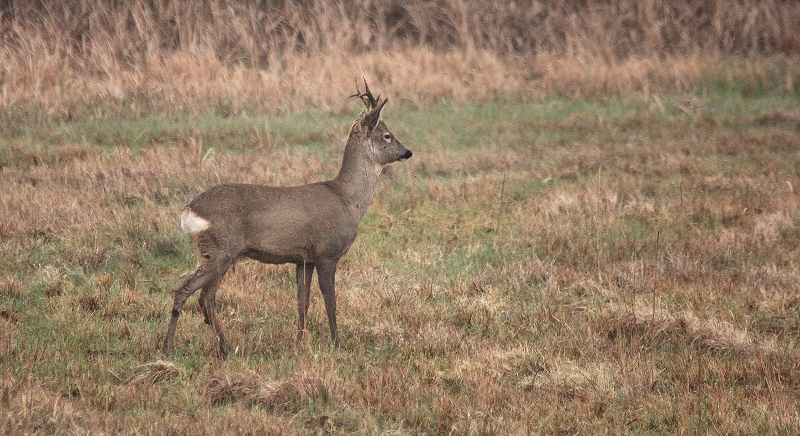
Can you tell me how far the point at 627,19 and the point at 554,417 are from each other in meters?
14.5

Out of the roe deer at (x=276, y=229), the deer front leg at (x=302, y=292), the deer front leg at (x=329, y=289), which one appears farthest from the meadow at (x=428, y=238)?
the roe deer at (x=276, y=229)

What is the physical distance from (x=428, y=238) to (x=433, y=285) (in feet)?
5.63

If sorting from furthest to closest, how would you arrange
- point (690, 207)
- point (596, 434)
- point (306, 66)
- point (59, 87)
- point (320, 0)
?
point (320, 0), point (306, 66), point (59, 87), point (690, 207), point (596, 434)

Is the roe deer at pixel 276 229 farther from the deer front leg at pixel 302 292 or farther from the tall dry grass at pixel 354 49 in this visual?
the tall dry grass at pixel 354 49

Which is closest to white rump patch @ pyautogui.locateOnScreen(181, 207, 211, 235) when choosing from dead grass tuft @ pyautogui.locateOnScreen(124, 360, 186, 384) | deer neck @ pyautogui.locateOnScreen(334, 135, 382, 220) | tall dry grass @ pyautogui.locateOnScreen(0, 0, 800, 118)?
dead grass tuft @ pyautogui.locateOnScreen(124, 360, 186, 384)

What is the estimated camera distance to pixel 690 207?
10.7m

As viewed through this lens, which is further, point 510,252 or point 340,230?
point 510,252

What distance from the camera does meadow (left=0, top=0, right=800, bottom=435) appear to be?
5711 millimetres

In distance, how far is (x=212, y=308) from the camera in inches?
261

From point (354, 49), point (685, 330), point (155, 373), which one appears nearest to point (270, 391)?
point (155, 373)

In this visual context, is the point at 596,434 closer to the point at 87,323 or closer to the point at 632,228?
the point at 87,323

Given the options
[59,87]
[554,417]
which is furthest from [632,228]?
[59,87]

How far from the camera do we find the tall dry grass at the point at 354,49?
1453cm

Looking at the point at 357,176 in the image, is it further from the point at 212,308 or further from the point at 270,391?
the point at 270,391
